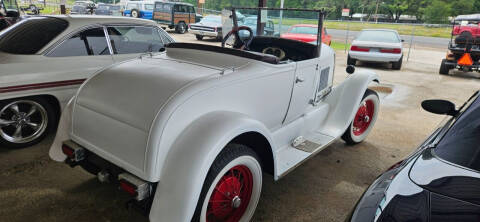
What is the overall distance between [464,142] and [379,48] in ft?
31.3

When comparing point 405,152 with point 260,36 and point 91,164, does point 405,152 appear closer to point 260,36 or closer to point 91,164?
point 260,36

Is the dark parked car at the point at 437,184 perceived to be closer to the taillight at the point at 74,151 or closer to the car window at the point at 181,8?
the taillight at the point at 74,151

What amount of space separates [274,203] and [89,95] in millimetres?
1830

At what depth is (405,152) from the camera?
4086 mm

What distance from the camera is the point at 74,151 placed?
2.34 m

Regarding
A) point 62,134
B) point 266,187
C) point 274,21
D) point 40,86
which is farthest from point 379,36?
point 62,134

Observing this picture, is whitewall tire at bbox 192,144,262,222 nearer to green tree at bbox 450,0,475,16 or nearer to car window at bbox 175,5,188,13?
car window at bbox 175,5,188,13

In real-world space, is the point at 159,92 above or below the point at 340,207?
above

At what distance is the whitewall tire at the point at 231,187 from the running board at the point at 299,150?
11.8 inches

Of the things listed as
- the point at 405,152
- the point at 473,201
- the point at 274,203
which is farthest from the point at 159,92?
the point at 405,152

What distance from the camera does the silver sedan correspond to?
408 inches

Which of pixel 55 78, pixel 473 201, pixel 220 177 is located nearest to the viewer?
pixel 473 201

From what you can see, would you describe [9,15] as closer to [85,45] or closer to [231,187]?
[85,45]

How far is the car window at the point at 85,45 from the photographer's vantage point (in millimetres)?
3828
